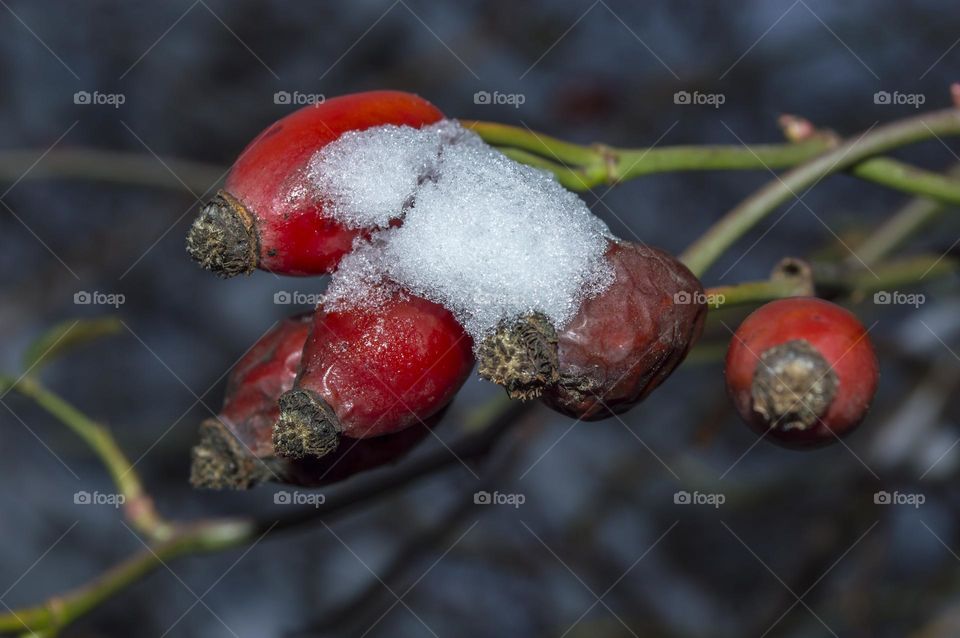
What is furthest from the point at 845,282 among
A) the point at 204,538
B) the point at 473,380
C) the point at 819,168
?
the point at 473,380

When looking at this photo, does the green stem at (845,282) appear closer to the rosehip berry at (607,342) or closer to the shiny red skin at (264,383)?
the rosehip berry at (607,342)

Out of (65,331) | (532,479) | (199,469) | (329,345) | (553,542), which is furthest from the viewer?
(532,479)

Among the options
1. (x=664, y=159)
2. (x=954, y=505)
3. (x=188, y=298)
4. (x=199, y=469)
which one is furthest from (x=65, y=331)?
(x=954, y=505)

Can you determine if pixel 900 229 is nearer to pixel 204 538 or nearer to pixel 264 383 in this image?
pixel 264 383

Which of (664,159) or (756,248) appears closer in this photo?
(664,159)

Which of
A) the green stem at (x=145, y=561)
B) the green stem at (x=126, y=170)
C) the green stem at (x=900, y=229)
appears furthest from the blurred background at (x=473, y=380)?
the green stem at (x=145, y=561)

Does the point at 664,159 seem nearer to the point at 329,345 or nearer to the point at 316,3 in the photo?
the point at 329,345

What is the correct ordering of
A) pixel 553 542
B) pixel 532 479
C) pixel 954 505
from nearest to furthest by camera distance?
pixel 954 505 < pixel 553 542 < pixel 532 479
